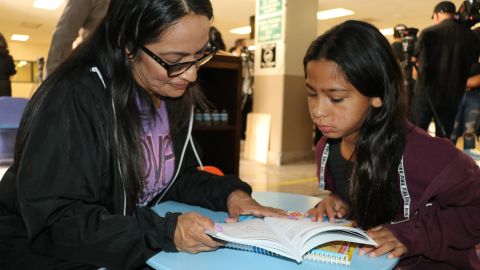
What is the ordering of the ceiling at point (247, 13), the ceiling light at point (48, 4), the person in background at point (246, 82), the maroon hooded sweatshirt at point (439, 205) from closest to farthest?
1. the maroon hooded sweatshirt at point (439, 205)
2. the person in background at point (246, 82)
3. the ceiling at point (247, 13)
4. the ceiling light at point (48, 4)

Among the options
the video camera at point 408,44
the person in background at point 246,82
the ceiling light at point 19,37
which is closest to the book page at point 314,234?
the video camera at point 408,44

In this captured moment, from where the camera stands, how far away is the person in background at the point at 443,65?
3535mm

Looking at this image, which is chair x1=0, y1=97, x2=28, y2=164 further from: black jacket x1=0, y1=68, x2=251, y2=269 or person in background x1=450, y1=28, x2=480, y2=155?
person in background x1=450, y1=28, x2=480, y2=155

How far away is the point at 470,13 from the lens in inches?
132

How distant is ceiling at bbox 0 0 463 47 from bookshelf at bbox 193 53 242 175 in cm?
542

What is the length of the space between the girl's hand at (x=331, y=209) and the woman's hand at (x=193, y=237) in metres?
0.34

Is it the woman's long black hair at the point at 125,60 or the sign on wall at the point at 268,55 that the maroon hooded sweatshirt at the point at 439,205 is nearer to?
the woman's long black hair at the point at 125,60

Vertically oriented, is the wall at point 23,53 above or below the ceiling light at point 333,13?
below

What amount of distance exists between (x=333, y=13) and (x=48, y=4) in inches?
235

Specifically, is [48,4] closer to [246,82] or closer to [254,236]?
[246,82]

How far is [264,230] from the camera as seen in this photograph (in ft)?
2.75

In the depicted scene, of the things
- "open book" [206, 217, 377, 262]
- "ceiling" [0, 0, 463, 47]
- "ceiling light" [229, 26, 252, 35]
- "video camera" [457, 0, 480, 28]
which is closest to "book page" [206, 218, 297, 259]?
"open book" [206, 217, 377, 262]

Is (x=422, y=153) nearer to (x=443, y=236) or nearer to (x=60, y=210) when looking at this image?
(x=443, y=236)

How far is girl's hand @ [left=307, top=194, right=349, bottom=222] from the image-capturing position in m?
1.09
